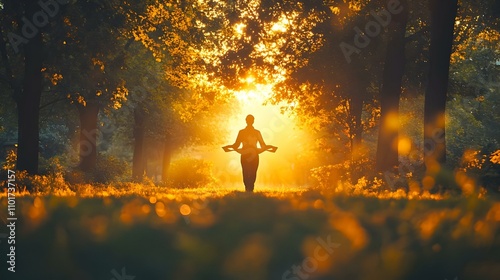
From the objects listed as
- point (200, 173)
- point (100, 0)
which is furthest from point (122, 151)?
point (100, 0)

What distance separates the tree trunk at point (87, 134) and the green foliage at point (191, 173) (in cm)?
550

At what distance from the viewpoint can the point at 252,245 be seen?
585 centimetres

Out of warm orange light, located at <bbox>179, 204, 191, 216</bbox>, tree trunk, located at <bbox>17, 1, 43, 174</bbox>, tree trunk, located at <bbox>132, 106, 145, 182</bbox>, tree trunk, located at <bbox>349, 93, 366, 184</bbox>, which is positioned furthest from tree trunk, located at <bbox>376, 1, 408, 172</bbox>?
tree trunk, located at <bbox>132, 106, 145, 182</bbox>

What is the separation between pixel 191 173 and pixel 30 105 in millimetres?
20895

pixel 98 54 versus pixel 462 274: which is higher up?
pixel 98 54

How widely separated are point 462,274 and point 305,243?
1.37 metres

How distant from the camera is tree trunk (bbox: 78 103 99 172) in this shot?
129ft

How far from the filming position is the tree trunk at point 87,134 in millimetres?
39219

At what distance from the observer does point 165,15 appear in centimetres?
3053

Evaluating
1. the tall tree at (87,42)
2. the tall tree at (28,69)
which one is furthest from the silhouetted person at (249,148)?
the tall tree at (28,69)

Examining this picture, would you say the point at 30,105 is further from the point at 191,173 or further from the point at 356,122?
the point at 191,173

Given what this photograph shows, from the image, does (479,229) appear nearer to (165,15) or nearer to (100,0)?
(100,0)

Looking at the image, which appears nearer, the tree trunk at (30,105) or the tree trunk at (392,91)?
the tree trunk at (30,105)

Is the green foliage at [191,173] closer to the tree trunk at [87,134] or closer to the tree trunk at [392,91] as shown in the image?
the tree trunk at [87,134]
